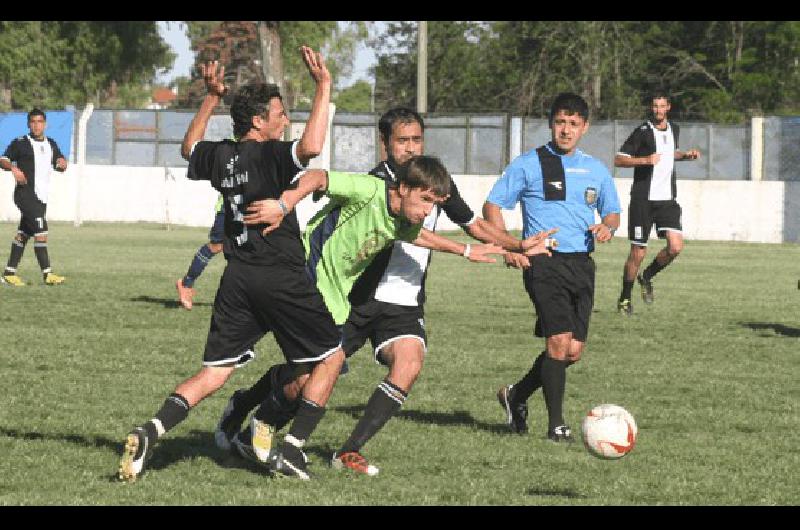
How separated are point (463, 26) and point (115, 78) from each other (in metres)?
15.2

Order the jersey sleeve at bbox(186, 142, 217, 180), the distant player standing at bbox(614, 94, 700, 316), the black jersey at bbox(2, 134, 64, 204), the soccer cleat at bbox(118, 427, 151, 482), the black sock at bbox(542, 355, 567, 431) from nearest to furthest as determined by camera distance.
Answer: the soccer cleat at bbox(118, 427, 151, 482) < the jersey sleeve at bbox(186, 142, 217, 180) < the black sock at bbox(542, 355, 567, 431) < the distant player standing at bbox(614, 94, 700, 316) < the black jersey at bbox(2, 134, 64, 204)

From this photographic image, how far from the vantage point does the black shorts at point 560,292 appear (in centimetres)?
938

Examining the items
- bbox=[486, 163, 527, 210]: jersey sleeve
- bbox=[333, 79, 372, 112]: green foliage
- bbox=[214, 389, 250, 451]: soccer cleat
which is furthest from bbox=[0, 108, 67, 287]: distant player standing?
bbox=[333, 79, 372, 112]: green foliage

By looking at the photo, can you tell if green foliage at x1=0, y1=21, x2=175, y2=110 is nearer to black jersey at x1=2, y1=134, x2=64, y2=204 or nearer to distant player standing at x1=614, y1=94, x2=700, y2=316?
black jersey at x1=2, y1=134, x2=64, y2=204

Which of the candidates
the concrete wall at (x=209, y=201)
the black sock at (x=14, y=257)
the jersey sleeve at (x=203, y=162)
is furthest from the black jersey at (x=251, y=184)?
A: the concrete wall at (x=209, y=201)

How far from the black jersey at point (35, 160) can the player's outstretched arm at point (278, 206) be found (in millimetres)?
13742

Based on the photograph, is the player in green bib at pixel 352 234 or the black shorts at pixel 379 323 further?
the black shorts at pixel 379 323

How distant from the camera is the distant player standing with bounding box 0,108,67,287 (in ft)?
66.2

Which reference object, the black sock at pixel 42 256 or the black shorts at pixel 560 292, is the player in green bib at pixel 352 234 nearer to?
the black shorts at pixel 560 292

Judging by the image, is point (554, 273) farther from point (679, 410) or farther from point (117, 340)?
point (117, 340)

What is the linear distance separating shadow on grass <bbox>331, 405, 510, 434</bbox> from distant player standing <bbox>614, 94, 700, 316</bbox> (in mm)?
7715

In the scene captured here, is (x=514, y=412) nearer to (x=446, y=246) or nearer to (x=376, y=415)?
(x=376, y=415)

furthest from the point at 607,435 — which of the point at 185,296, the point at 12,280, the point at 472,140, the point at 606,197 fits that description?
the point at 472,140

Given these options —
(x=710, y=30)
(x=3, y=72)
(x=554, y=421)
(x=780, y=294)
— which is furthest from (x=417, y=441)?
(x=710, y=30)
